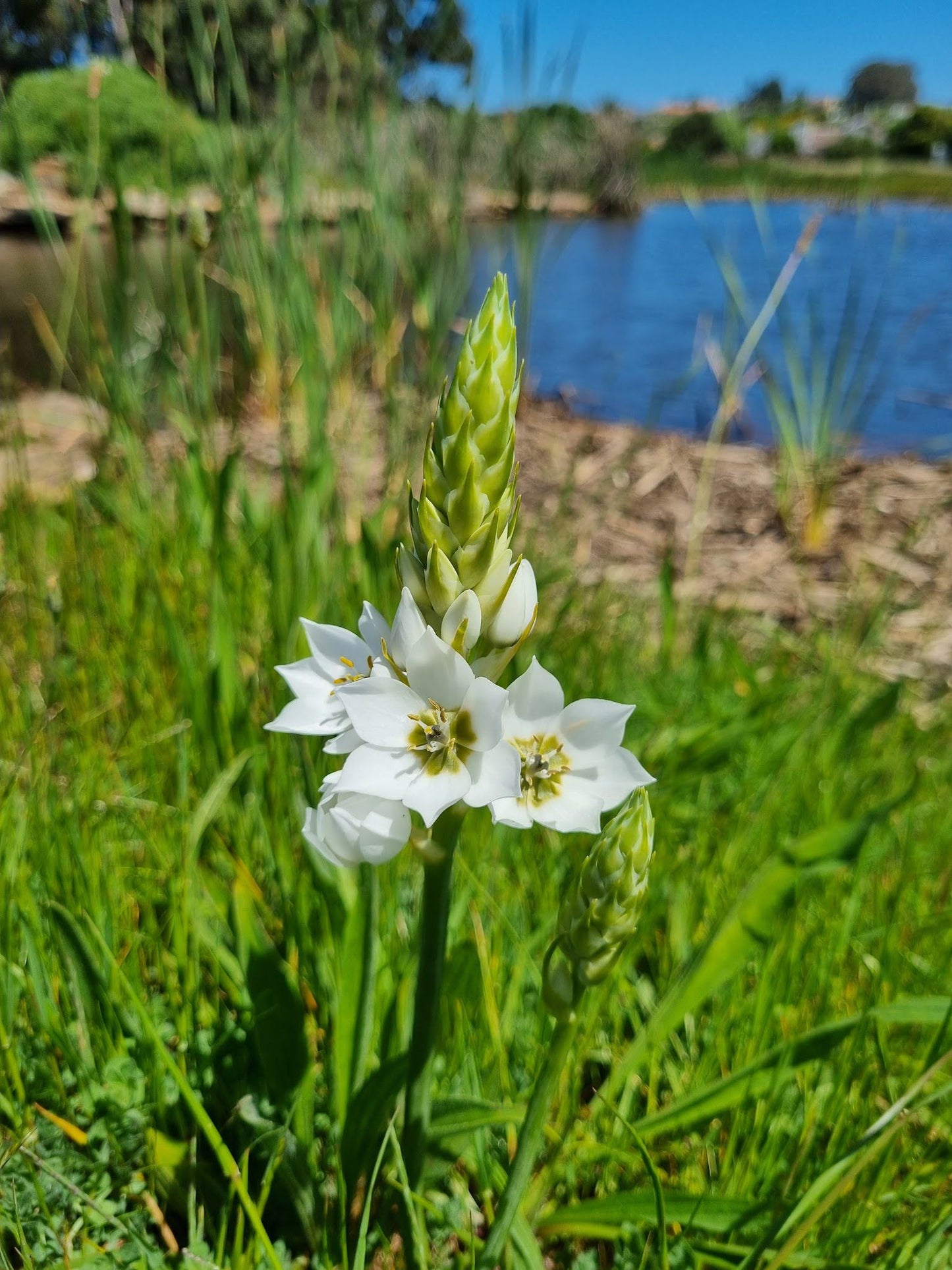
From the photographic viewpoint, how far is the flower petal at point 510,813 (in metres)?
0.77

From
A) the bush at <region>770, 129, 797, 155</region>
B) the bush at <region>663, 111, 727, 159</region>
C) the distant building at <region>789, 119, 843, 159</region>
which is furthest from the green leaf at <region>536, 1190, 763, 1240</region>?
the distant building at <region>789, 119, 843, 159</region>

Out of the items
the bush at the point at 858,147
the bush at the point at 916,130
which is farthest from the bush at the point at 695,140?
the bush at the point at 916,130

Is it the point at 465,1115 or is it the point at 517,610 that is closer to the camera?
the point at 517,610

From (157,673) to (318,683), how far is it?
147 centimetres

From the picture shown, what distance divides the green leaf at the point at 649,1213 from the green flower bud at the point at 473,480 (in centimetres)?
76

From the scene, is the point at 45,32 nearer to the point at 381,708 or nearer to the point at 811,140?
the point at 381,708

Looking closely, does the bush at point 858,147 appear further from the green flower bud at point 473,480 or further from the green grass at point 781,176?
the green flower bud at point 473,480

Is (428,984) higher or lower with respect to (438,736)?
lower

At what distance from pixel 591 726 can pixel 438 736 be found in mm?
159

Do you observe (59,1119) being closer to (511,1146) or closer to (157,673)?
(511,1146)

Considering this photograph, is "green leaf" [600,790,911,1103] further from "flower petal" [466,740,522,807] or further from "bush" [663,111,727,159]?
"bush" [663,111,727,159]

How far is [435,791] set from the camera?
763 millimetres

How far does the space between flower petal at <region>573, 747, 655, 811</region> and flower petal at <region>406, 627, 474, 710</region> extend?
0.53 feet

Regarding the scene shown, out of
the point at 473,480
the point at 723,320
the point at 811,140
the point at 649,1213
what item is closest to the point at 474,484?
the point at 473,480
